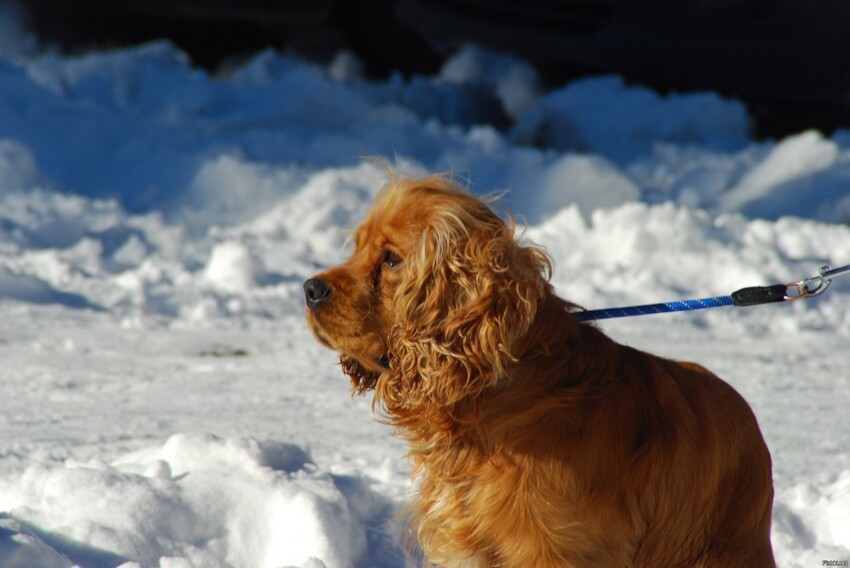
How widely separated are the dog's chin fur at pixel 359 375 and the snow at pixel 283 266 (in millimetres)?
339

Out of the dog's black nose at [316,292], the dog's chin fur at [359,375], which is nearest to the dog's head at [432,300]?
the dog's black nose at [316,292]

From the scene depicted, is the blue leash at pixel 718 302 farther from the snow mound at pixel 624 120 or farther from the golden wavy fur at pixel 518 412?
the snow mound at pixel 624 120

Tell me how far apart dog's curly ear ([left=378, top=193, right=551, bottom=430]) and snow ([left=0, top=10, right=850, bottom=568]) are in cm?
33

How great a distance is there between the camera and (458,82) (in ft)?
34.8

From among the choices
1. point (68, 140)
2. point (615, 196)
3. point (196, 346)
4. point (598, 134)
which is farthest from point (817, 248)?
point (68, 140)

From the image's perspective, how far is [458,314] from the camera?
99.0 inches

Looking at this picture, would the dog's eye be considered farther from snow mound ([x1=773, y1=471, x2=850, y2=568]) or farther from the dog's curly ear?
Result: snow mound ([x1=773, y1=471, x2=850, y2=568])

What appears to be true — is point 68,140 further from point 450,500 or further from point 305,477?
point 450,500

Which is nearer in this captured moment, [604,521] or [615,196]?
[604,521]

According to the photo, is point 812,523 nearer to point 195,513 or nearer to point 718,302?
point 718,302

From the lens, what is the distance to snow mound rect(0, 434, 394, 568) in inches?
113

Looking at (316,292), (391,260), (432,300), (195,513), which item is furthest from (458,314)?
(195,513)

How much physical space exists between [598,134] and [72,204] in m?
5.16

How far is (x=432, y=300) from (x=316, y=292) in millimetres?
288
